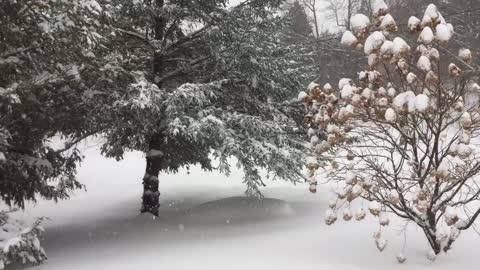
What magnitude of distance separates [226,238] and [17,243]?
10.1 feet

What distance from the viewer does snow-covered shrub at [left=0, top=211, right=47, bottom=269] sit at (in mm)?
5793

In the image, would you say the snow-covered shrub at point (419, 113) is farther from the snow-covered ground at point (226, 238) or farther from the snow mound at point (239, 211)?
the snow mound at point (239, 211)

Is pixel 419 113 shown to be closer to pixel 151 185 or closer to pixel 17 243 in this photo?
pixel 17 243

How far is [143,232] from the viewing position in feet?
28.9

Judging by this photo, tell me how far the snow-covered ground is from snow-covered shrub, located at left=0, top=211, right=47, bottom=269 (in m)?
0.50

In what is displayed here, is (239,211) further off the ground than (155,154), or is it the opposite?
(155,154)

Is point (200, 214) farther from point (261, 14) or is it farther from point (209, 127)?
point (261, 14)

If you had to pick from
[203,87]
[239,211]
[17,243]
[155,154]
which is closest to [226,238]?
[239,211]

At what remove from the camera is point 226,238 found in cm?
765

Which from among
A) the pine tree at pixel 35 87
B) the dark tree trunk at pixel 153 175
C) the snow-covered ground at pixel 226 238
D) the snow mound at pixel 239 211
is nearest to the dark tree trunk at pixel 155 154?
the dark tree trunk at pixel 153 175

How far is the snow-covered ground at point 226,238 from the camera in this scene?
19.8 feet

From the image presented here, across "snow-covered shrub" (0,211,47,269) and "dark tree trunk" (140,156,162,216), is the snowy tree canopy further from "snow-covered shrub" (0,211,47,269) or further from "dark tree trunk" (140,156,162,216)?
"snow-covered shrub" (0,211,47,269)

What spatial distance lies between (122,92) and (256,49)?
2.46 m

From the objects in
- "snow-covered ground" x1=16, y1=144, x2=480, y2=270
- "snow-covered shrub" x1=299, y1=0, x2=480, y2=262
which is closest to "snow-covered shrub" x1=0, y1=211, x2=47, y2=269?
"snow-covered ground" x1=16, y1=144, x2=480, y2=270
